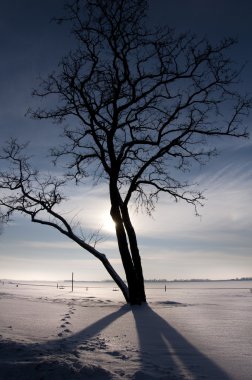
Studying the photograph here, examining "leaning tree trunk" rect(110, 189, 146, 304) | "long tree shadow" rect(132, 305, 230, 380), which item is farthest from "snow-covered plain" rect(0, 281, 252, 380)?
"leaning tree trunk" rect(110, 189, 146, 304)

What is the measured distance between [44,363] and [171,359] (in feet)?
5.24

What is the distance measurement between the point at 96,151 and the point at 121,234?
147 inches

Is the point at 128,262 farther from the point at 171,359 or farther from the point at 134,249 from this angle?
the point at 171,359

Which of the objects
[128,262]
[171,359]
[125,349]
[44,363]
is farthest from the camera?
[128,262]

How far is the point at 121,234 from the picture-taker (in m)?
13.6

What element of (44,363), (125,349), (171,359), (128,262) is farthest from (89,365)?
(128,262)

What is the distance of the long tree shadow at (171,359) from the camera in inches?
151

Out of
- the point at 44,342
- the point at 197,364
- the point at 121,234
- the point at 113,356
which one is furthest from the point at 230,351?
the point at 121,234

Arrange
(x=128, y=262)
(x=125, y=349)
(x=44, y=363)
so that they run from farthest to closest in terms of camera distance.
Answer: (x=128, y=262) < (x=125, y=349) < (x=44, y=363)

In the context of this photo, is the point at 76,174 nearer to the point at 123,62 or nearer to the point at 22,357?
the point at 123,62

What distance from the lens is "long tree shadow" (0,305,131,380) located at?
12.1 ft

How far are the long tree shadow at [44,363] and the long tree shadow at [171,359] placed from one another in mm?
553

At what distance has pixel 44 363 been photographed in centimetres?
394

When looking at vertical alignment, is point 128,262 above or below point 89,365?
above
